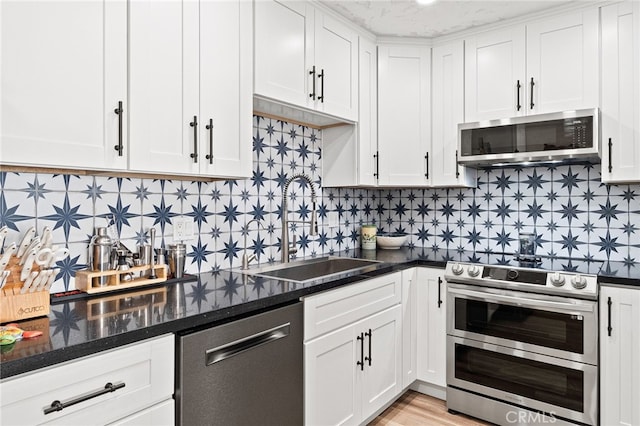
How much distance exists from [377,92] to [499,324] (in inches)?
66.4

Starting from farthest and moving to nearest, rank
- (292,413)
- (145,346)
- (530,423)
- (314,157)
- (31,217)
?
(314,157) → (530,423) → (292,413) → (31,217) → (145,346)

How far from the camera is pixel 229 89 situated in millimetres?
1859

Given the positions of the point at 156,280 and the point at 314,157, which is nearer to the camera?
the point at 156,280

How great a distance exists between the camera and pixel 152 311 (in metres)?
1.38

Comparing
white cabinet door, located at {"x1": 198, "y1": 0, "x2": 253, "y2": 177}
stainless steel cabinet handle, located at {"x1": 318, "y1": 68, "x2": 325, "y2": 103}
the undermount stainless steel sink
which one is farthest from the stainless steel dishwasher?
stainless steel cabinet handle, located at {"x1": 318, "y1": 68, "x2": 325, "y2": 103}

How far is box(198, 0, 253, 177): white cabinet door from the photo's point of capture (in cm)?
176

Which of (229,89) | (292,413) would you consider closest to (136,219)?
(229,89)

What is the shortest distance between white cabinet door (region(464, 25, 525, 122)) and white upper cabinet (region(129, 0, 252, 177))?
1547mm

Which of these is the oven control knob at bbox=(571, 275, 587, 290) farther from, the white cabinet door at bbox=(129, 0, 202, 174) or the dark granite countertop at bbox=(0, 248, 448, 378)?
the white cabinet door at bbox=(129, 0, 202, 174)

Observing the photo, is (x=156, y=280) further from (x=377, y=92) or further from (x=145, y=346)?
(x=377, y=92)

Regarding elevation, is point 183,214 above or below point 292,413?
above

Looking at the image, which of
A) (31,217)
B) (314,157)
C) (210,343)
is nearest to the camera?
(210,343)

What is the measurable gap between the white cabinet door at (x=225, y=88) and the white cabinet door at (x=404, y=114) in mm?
1216

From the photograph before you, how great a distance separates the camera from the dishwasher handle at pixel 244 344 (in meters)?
1.39
